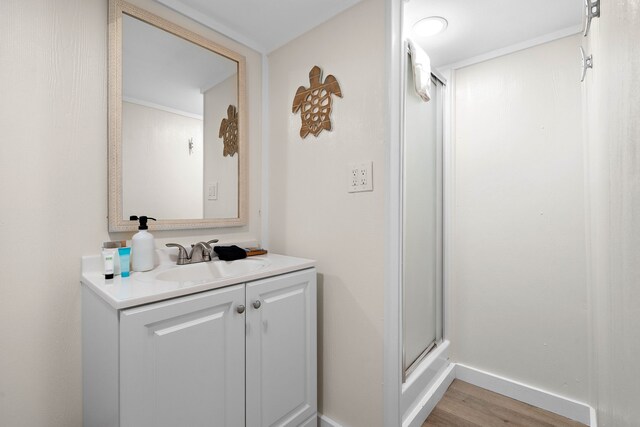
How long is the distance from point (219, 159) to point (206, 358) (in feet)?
3.39

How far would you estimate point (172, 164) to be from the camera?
1.44 meters

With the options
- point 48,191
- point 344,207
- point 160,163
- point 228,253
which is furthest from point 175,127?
point 344,207

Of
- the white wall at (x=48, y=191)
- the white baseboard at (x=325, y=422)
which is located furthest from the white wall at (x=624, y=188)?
the white wall at (x=48, y=191)

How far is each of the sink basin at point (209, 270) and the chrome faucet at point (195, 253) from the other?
42 millimetres

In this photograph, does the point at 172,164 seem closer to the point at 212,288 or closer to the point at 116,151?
the point at 116,151

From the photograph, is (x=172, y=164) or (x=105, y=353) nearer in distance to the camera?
(x=105, y=353)

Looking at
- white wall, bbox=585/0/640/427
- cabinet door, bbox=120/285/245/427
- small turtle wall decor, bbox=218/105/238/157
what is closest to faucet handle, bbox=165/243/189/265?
cabinet door, bbox=120/285/245/427

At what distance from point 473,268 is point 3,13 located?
8.46 ft

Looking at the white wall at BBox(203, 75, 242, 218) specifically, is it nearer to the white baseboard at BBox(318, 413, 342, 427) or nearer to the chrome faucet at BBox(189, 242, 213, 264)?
the chrome faucet at BBox(189, 242, 213, 264)

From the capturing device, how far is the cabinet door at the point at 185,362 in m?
0.82

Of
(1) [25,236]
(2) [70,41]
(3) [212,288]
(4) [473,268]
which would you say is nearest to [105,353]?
(3) [212,288]

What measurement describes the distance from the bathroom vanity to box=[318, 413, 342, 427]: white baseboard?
7 centimetres

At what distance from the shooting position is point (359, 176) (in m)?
1.36

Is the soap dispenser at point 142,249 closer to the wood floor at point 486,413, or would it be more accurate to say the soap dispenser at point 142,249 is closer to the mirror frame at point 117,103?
the mirror frame at point 117,103
